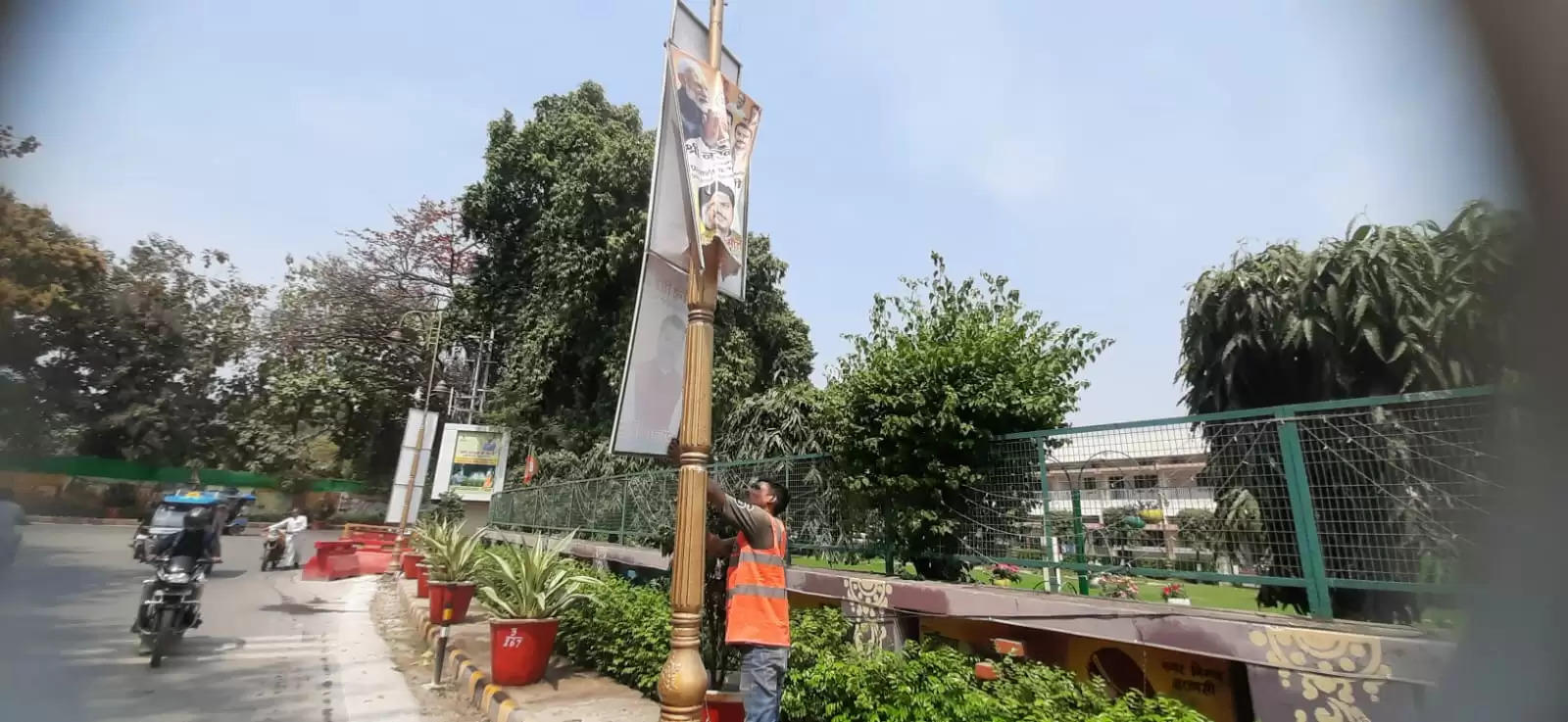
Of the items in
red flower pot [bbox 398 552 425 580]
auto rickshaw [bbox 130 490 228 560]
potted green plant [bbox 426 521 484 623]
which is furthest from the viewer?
red flower pot [bbox 398 552 425 580]

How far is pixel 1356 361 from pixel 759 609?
4.30m

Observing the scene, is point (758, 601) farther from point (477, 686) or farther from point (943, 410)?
point (477, 686)

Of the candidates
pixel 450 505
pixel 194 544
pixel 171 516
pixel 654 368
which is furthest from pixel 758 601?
pixel 450 505

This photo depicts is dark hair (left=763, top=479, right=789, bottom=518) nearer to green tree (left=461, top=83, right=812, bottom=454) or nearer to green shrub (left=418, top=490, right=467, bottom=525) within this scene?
green tree (left=461, top=83, right=812, bottom=454)

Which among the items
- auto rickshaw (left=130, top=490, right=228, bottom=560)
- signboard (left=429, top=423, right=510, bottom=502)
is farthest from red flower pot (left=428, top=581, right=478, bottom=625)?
signboard (left=429, top=423, right=510, bottom=502)

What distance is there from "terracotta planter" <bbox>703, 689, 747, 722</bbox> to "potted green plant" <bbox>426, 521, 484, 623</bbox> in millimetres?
5539

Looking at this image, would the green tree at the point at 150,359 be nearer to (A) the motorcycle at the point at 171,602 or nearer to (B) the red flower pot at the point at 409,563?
(A) the motorcycle at the point at 171,602

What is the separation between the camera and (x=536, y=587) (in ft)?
19.7

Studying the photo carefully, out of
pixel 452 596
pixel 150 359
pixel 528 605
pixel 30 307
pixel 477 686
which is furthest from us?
pixel 452 596

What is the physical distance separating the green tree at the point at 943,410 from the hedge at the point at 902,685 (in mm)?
1063

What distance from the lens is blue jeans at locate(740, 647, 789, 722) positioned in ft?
11.2

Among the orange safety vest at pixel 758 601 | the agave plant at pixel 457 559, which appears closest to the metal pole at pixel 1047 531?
the orange safety vest at pixel 758 601

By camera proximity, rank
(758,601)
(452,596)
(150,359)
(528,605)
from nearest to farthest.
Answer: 1. (150,359)
2. (758,601)
3. (528,605)
4. (452,596)

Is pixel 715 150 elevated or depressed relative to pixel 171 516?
elevated
